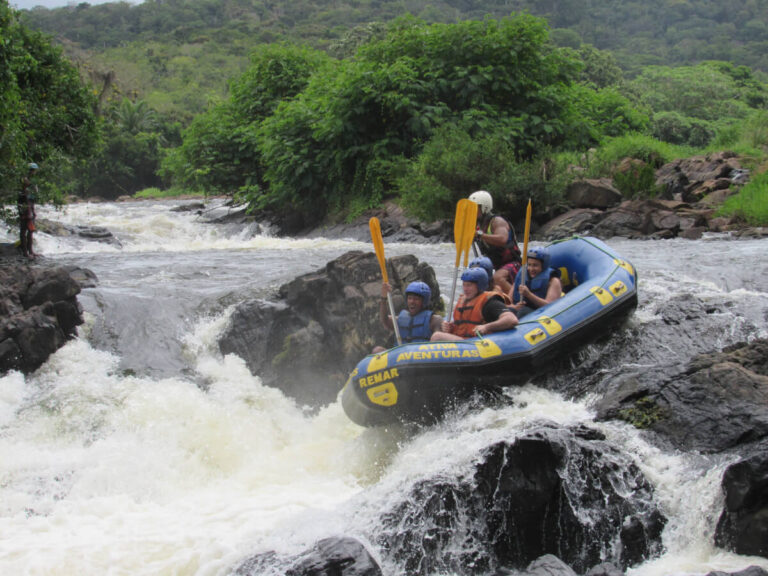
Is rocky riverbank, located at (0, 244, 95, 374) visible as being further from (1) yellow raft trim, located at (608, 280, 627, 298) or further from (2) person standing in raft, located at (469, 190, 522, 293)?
(1) yellow raft trim, located at (608, 280, 627, 298)

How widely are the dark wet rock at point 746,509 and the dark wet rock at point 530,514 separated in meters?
0.35

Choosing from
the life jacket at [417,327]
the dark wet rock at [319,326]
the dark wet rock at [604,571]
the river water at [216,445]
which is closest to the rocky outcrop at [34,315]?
the river water at [216,445]

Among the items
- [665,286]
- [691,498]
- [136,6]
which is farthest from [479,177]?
[136,6]

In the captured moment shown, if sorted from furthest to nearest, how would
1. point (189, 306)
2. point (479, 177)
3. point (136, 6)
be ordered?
point (136, 6) → point (479, 177) → point (189, 306)

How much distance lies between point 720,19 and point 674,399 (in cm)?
8541

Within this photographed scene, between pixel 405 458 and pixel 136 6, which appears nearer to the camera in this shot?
pixel 405 458

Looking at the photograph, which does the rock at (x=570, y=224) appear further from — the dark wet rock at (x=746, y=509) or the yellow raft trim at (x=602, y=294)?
the dark wet rock at (x=746, y=509)

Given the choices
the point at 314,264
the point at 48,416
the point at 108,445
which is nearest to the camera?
the point at 108,445

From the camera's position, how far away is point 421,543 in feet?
12.5

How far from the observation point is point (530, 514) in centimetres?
393

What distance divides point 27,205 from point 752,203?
11340 mm

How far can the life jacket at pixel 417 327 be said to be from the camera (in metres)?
5.88

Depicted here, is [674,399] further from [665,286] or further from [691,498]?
[665,286]

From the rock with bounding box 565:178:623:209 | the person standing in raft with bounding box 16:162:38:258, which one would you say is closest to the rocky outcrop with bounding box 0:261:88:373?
the person standing in raft with bounding box 16:162:38:258
